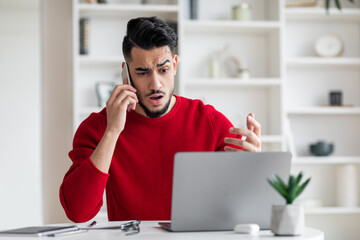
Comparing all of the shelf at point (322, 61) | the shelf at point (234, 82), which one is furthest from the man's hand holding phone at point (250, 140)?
the shelf at point (322, 61)

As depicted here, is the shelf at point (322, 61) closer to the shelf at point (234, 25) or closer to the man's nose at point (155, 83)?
the shelf at point (234, 25)

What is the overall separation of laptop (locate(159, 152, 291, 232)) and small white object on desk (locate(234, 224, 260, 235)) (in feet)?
0.13

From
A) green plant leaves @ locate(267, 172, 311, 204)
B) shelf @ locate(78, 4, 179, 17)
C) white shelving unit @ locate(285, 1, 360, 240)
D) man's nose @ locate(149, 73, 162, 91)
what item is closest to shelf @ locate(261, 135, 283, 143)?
white shelving unit @ locate(285, 1, 360, 240)

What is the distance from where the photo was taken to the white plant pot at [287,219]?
4.12 feet

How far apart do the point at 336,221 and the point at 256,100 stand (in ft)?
3.54

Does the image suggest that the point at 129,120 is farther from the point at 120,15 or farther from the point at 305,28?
the point at 305,28

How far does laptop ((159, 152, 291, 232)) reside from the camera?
4.24 ft

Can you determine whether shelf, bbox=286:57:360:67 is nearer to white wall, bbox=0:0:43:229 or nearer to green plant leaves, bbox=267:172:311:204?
white wall, bbox=0:0:43:229

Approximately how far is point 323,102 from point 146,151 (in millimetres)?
2406

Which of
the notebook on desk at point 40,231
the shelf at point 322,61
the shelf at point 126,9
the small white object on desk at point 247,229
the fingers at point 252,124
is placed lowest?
the notebook on desk at point 40,231

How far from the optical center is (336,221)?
399 centimetres

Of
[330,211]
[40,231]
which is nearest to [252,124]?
[40,231]

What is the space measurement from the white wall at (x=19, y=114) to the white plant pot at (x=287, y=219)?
4.05 meters

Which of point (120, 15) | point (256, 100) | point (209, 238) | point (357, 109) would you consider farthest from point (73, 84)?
point (209, 238)
